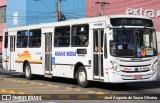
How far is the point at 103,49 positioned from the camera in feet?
51.2

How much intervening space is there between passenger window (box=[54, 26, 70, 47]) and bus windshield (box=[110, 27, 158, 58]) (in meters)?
3.39

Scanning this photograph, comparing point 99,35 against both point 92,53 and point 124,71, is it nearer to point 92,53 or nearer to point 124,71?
point 92,53

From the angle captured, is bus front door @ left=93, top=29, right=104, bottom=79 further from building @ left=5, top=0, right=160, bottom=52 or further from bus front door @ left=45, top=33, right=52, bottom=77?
building @ left=5, top=0, right=160, bottom=52

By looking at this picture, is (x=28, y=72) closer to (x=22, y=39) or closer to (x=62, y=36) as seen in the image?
(x=22, y=39)

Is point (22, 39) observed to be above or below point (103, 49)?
above

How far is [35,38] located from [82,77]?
17.1 ft

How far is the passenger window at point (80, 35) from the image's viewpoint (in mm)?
16822

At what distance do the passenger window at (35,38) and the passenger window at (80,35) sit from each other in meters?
3.70

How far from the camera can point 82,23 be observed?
17.2 metres

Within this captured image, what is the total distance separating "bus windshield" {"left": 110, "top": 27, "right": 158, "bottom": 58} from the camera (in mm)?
15297

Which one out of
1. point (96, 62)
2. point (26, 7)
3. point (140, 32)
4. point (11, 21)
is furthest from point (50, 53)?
point (11, 21)

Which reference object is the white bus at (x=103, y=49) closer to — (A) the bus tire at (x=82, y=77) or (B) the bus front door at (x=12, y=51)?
(A) the bus tire at (x=82, y=77)

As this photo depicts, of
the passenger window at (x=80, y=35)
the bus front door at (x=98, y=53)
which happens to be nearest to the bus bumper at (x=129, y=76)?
the bus front door at (x=98, y=53)

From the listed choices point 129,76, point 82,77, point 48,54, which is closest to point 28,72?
point 48,54
